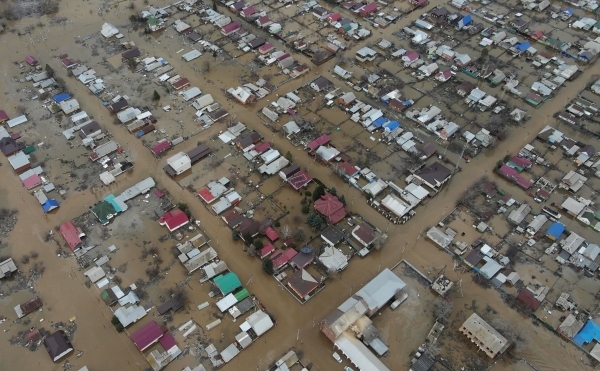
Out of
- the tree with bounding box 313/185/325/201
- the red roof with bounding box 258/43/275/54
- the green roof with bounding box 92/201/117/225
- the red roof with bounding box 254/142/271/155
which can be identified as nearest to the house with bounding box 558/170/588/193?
the tree with bounding box 313/185/325/201

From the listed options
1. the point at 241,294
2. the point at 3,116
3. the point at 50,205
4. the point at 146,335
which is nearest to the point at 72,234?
the point at 50,205

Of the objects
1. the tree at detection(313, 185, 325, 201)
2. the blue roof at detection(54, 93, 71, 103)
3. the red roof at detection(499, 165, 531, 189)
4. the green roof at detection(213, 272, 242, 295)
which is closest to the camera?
the green roof at detection(213, 272, 242, 295)

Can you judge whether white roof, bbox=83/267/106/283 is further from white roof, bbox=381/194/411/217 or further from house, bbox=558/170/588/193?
house, bbox=558/170/588/193

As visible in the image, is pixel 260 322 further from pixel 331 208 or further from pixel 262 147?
pixel 262 147

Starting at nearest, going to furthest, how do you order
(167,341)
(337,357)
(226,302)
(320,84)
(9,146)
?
(337,357), (167,341), (226,302), (9,146), (320,84)

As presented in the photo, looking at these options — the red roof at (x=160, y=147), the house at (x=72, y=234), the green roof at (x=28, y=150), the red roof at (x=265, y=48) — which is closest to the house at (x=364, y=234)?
the red roof at (x=160, y=147)

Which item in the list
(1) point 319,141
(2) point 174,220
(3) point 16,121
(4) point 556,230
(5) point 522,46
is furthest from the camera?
(5) point 522,46
